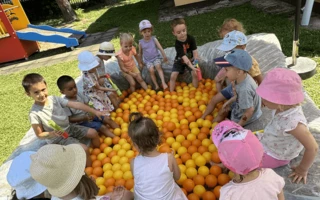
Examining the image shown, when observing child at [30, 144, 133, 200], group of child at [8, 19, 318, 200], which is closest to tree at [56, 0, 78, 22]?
group of child at [8, 19, 318, 200]

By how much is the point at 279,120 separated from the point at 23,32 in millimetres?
7476

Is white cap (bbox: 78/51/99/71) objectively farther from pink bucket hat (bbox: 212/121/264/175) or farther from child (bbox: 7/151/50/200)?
pink bucket hat (bbox: 212/121/264/175)

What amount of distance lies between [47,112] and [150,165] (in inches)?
52.7

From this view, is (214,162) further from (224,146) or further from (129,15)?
(129,15)

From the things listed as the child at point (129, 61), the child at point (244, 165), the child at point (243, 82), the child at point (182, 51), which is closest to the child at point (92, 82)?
the child at point (129, 61)

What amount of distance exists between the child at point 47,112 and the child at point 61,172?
114 centimetres

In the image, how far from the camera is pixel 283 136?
182cm

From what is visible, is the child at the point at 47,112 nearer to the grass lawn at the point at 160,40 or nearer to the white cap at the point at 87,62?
the white cap at the point at 87,62

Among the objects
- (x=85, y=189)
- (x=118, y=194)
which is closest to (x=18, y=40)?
(x=118, y=194)

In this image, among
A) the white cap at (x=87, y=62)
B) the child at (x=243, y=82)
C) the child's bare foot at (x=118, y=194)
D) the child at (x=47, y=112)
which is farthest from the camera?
the white cap at (x=87, y=62)

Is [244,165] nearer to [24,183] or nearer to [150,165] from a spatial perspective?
[150,165]

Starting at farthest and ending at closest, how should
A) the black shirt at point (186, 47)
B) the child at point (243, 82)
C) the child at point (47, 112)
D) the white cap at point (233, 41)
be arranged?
the black shirt at point (186, 47), the white cap at point (233, 41), the child at point (47, 112), the child at point (243, 82)

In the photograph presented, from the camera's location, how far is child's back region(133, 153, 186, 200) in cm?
186

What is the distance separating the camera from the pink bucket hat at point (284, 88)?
5.28 ft
